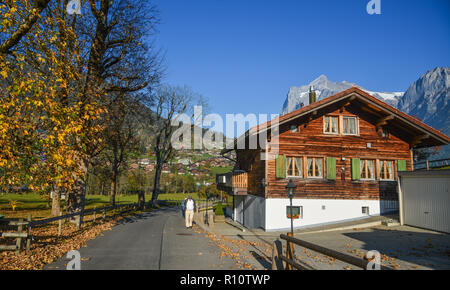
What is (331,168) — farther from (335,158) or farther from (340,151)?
(340,151)

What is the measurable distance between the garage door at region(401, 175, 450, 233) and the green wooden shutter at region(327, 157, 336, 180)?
3921mm

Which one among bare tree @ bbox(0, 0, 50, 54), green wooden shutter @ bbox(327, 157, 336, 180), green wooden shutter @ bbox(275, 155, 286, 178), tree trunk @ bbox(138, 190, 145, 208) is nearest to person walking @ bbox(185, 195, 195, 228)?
green wooden shutter @ bbox(275, 155, 286, 178)

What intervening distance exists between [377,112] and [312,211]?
8.05 m

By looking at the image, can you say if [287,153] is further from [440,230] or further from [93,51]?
[93,51]

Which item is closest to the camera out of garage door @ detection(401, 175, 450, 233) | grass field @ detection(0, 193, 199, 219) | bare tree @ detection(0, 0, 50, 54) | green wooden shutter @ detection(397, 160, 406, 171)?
bare tree @ detection(0, 0, 50, 54)

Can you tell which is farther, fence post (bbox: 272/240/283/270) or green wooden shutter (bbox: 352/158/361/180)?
green wooden shutter (bbox: 352/158/361/180)

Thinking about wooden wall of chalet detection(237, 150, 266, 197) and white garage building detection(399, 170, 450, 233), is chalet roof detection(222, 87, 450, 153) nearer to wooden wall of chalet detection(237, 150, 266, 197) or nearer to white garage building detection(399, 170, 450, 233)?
wooden wall of chalet detection(237, 150, 266, 197)

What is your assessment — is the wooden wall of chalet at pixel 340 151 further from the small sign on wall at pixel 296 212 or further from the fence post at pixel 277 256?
the fence post at pixel 277 256

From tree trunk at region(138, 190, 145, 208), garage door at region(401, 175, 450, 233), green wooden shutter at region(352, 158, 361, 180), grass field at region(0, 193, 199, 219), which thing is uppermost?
green wooden shutter at region(352, 158, 361, 180)

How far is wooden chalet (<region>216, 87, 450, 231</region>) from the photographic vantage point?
20047mm

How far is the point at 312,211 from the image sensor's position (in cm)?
2048

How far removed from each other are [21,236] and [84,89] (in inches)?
288
